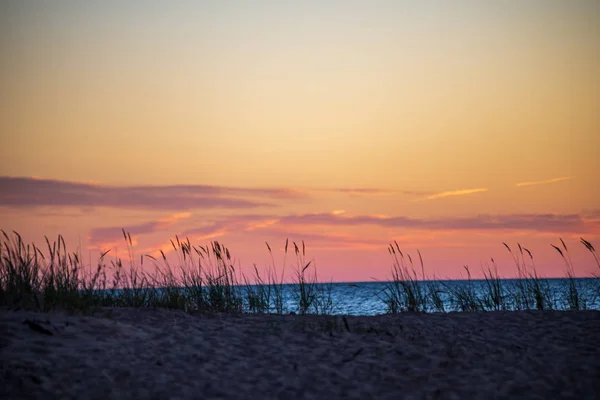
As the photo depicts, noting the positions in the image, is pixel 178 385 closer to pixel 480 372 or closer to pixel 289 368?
pixel 289 368

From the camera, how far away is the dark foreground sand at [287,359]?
5617 millimetres

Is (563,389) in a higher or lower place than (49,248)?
lower

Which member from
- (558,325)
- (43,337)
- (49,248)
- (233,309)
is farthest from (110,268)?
(558,325)

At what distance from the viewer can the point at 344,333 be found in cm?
778

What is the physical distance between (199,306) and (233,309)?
586 millimetres

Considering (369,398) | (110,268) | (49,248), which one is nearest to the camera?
(369,398)

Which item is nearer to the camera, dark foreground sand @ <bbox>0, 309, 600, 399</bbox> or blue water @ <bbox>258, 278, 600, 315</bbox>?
dark foreground sand @ <bbox>0, 309, 600, 399</bbox>

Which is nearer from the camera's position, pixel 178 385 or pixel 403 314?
pixel 178 385

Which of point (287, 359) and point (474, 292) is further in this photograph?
point (474, 292)

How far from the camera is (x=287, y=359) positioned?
21.5 ft

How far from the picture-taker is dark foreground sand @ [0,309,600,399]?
5617 millimetres

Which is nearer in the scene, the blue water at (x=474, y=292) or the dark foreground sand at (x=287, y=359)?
the dark foreground sand at (x=287, y=359)

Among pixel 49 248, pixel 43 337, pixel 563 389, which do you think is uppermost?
pixel 49 248

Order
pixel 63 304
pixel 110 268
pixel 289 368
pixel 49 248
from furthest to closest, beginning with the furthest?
pixel 110 268, pixel 49 248, pixel 63 304, pixel 289 368
